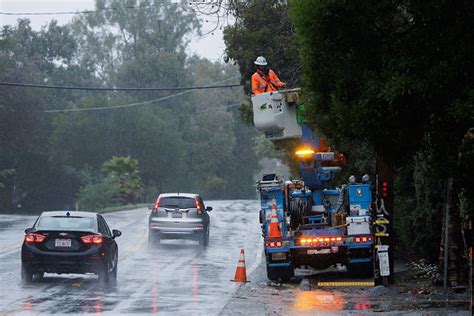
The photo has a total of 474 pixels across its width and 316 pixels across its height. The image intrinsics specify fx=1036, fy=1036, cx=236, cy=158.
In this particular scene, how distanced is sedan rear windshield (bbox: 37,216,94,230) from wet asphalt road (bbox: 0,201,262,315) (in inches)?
42.6

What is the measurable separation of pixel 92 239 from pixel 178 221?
1194cm

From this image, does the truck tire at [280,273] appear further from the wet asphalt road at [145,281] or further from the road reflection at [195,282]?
the road reflection at [195,282]

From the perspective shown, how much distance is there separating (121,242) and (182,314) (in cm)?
1777

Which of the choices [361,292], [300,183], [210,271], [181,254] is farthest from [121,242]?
[361,292]

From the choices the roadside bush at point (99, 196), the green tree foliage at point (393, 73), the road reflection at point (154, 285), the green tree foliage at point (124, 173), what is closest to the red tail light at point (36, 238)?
the road reflection at point (154, 285)

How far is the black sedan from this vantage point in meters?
19.7

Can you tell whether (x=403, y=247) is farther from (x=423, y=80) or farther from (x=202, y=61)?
(x=202, y=61)

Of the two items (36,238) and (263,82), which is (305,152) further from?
(36,238)

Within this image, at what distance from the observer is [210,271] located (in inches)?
955

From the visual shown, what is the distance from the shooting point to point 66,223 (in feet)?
67.1

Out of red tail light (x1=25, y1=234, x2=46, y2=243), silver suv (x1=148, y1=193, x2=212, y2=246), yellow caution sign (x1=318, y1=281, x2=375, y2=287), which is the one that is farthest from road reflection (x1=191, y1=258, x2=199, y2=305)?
silver suv (x1=148, y1=193, x2=212, y2=246)

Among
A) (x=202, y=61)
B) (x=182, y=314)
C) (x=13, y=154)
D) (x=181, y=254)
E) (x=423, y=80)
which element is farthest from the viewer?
(x=202, y=61)

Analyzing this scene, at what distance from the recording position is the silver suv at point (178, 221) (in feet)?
104

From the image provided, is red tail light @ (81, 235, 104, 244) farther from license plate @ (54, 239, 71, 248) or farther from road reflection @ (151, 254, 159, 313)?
road reflection @ (151, 254, 159, 313)
